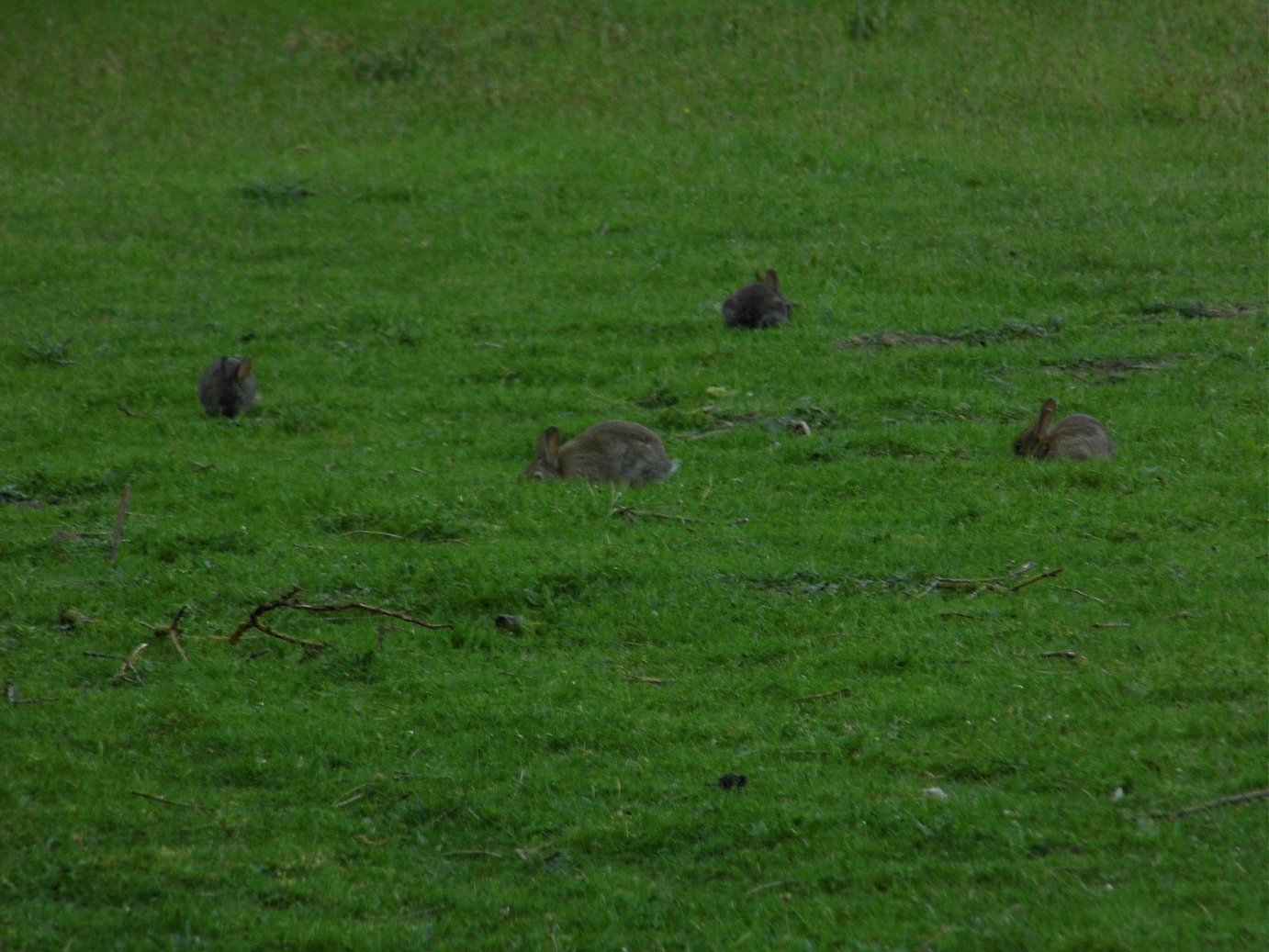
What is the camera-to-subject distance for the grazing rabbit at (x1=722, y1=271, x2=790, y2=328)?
1623 centimetres

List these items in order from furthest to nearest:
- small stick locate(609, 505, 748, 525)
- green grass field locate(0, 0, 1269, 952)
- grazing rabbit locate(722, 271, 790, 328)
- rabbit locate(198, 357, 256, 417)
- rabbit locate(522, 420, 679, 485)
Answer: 1. grazing rabbit locate(722, 271, 790, 328)
2. rabbit locate(198, 357, 256, 417)
3. rabbit locate(522, 420, 679, 485)
4. small stick locate(609, 505, 748, 525)
5. green grass field locate(0, 0, 1269, 952)

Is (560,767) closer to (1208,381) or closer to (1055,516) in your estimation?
(1055,516)

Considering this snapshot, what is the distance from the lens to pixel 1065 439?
11477 millimetres

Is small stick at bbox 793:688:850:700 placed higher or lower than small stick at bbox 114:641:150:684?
lower

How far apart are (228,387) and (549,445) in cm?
394

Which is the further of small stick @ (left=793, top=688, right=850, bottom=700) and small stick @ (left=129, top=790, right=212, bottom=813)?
small stick @ (left=793, top=688, right=850, bottom=700)

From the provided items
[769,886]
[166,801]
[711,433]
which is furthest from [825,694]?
[711,433]

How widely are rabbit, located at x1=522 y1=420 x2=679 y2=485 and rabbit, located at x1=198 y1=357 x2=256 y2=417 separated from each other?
3740 mm

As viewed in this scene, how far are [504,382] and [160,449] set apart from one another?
3669 mm

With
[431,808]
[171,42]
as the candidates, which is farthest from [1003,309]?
[171,42]

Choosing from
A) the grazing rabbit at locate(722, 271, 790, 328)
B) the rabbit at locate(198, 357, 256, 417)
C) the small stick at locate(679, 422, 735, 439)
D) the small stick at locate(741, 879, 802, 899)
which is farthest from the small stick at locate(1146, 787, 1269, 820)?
the grazing rabbit at locate(722, 271, 790, 328)

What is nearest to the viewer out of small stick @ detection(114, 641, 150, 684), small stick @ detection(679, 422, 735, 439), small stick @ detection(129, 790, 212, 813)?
small stick @ detection(129, 790, 212, 813)

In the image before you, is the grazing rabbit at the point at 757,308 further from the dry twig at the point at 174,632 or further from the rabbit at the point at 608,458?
the dry twig at the point at 174,632

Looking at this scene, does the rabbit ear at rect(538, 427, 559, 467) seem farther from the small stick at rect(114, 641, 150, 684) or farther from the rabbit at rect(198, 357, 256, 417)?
the small stick at rect(114, 641, 150, 684)
